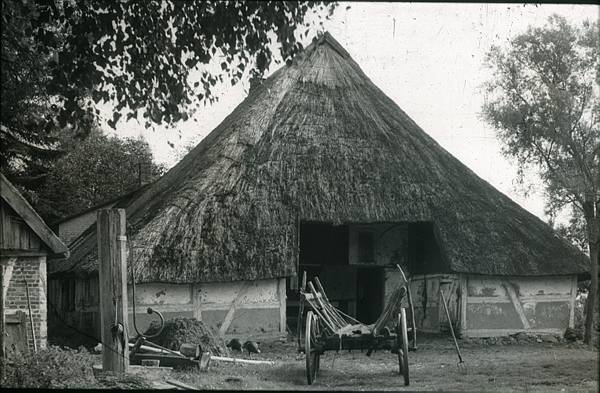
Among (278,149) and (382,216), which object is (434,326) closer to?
(382,216)

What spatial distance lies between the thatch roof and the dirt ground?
2428mm

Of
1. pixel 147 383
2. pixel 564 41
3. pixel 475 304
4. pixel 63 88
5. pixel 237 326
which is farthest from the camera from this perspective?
pixel 564 41

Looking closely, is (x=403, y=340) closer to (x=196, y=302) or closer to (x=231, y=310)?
(x=231, y=310)

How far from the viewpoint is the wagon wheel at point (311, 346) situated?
10.7m

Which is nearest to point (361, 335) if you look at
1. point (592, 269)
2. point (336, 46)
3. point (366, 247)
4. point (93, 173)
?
point (366, 247)

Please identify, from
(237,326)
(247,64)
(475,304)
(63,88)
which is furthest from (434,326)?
(63,88)

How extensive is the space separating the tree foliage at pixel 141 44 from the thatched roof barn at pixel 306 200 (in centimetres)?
657

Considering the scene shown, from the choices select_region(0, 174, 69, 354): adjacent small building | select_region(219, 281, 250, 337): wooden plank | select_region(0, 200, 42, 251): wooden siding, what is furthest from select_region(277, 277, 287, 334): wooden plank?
select_region(0, 200, 42, 251): wooden siding

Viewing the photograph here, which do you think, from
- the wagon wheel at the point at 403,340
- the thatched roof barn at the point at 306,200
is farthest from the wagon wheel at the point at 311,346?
the thatched roof barn at the point at 306,200

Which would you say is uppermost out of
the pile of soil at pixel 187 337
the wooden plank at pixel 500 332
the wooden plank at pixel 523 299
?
the wooden plank at pixel 523 299

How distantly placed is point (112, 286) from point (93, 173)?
65.7 feet

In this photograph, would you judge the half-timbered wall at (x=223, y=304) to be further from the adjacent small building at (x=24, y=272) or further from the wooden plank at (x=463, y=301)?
the wooden plank at (x=463, y=301)

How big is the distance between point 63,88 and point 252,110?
10.8 metres

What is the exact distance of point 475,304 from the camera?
18234 mm
